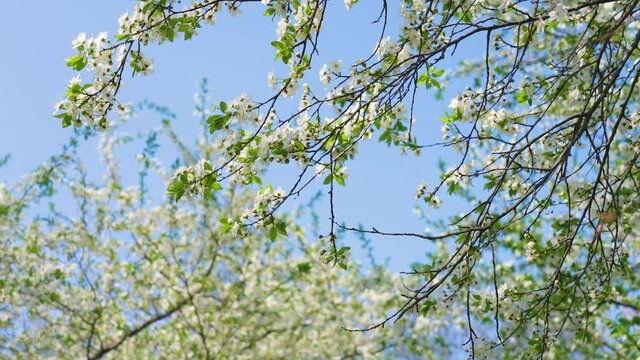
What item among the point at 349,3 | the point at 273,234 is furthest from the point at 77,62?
the point at 349,3

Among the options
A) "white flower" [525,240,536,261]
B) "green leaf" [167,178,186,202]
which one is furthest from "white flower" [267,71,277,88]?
"white flower" [525,240,536,261]

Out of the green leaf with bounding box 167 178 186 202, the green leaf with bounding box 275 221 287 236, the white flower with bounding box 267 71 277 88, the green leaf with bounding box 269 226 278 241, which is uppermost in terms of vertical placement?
the white flower with bounding box 267 71 277 88

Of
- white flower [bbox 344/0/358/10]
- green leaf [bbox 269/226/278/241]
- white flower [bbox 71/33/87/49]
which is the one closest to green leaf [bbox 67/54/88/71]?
white flower [bbox 71/33/87/49]

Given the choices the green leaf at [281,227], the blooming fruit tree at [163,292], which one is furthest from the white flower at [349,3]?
the blooming fruit tree at [163,292]

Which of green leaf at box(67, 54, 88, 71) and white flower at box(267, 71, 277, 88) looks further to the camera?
white flower at box(267, 71, 277, 88)

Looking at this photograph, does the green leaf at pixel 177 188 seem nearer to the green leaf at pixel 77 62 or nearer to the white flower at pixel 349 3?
the green leaf at pixel 77 62

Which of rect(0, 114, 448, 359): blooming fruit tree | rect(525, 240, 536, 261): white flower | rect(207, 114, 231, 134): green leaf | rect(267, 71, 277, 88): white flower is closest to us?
rect(207, 114, 231, 134): green leaf

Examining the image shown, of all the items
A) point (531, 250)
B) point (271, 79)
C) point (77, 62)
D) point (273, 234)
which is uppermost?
point (77, 62)

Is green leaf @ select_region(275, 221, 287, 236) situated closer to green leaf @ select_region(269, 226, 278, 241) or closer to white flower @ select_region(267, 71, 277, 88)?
green leaf @ select_region(269, 226, 278, 241)

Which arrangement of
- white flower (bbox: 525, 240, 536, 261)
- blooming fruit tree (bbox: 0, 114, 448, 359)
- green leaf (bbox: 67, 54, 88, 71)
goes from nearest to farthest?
green leaf (bbox: 67, 54, 88, 71) → white flower (bbox: 525, 240, 536, 261) → blooming fruit tree (bbox: 0, 114, 448, 359)

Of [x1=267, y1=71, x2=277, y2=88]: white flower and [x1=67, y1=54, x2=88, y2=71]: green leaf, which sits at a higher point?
[x1=67, y1=54, x2=88, y2=71]: green leaf

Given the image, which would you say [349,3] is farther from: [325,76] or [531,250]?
[531,250]

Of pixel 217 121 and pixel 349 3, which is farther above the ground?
pixel 349 3

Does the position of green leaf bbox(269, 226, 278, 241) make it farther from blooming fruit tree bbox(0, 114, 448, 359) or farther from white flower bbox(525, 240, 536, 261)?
blooming fruit tree bbox(0, 114, 448, 359)
